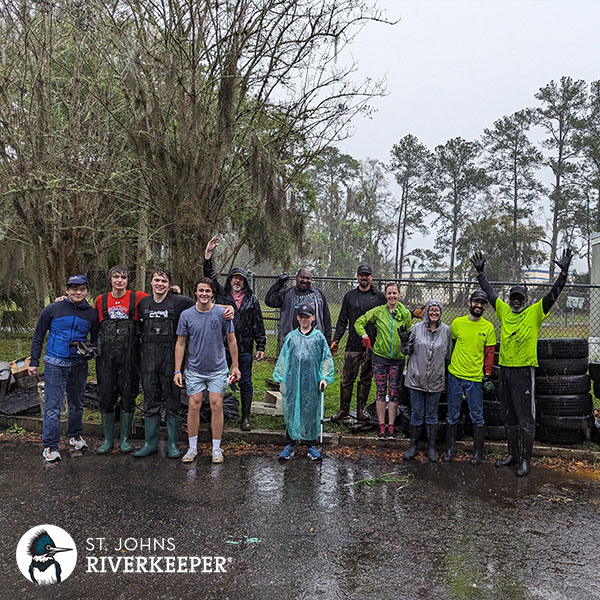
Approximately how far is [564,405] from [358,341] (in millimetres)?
2573

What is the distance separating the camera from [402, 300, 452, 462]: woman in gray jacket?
5.74m

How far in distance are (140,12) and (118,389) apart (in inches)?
188

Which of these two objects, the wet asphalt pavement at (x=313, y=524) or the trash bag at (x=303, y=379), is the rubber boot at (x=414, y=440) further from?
the trash bag at (x=303, y=379)

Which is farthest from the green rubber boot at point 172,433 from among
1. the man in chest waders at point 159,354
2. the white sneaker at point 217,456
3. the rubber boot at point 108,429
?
the rubber boot at point 108,429

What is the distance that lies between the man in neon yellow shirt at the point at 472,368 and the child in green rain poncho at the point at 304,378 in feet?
4.72

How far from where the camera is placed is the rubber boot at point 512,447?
18.3ft

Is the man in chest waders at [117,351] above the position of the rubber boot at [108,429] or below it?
above

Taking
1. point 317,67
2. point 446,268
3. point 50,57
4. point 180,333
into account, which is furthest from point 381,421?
point 446,268

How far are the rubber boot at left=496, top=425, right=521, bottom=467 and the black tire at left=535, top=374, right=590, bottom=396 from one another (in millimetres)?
766

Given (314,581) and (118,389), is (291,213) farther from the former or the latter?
(314,581)

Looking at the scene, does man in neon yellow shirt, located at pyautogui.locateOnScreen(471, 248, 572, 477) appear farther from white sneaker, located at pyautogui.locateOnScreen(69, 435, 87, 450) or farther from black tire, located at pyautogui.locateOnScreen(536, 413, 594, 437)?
white sneaker, located at pyautogui.locateOnScreen(69, 435, 87, 450)

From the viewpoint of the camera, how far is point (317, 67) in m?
7.48

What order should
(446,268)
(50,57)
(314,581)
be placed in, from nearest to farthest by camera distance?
1. (314,581)
2. (50,57)
3. (446,268)

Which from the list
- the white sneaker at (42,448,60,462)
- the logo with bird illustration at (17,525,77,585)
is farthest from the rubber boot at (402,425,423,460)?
the white sneaker at (42,448,60,462)
